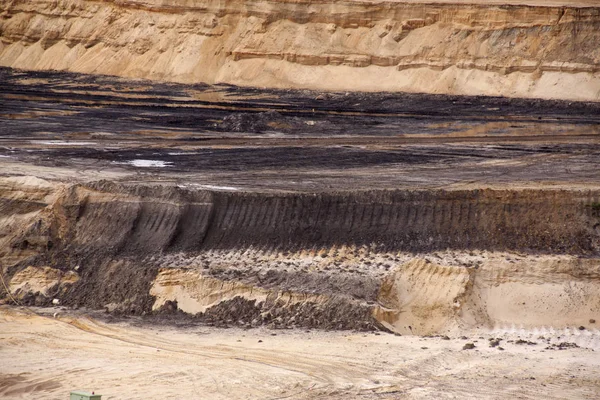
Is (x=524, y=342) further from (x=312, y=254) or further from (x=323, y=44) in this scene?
(x=323, y=44)

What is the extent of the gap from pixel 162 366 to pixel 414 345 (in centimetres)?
370

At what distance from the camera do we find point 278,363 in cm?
1259

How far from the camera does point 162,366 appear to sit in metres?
12.4

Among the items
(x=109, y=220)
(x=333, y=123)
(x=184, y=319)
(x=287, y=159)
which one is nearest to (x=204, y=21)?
(x=333, y=123)

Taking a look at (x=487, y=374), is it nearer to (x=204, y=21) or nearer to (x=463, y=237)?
(x=463, y=237)

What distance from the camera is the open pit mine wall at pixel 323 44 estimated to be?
35.4 meters

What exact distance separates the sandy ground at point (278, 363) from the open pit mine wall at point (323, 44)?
2216 centimetres

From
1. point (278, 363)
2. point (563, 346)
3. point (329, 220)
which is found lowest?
point (278, 363)

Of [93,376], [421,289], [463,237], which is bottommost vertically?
[93,376]

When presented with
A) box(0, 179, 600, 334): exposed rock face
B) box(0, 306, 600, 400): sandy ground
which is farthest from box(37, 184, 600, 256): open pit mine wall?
box(0, 306, 600, 400): sandy ground

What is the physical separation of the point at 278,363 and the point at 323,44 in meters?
28.5

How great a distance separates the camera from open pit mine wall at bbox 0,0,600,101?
35438 mm

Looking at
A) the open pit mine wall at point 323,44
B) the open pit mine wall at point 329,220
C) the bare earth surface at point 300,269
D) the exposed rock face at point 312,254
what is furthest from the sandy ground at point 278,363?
the open pit mine wall at point 323,44

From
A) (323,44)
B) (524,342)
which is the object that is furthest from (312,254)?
(323,44)
